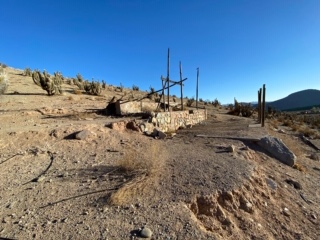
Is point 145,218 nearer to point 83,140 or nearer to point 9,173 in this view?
point 9,173

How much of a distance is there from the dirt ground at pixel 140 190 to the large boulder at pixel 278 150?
0.37m

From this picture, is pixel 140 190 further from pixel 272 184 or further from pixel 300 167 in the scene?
pixel 300 167

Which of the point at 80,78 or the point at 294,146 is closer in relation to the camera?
the point at 294,146

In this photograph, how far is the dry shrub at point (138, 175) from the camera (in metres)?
4.41

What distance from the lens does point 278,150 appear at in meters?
8.79

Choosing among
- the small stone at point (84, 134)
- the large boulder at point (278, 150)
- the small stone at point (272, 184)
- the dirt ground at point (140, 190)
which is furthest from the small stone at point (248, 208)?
the small stone at point (84, 134)

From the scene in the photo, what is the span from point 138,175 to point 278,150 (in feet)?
18.3

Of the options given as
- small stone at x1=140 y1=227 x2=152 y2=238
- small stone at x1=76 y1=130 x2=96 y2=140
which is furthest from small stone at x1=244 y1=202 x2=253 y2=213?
small stone at x1=76 y1=130 x2=96 y2=140

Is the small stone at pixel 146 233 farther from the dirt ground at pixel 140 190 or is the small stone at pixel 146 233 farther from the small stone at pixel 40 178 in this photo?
the small stone at pixel 40 178

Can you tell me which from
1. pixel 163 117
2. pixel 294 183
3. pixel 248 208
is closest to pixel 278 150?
pixel 294 183

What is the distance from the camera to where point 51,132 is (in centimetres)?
764

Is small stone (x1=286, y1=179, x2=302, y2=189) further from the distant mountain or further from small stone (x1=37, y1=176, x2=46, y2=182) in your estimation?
the distant mountain

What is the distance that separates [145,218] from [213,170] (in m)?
2.43

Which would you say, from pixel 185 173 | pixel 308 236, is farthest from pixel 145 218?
pixel 308 236
